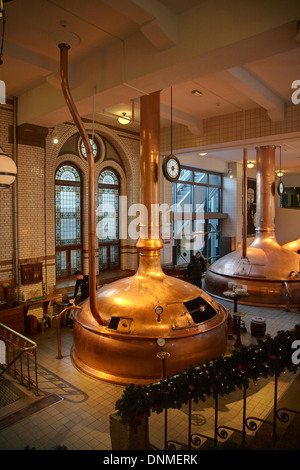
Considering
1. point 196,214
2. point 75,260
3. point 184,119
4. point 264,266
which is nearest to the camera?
point 184,119

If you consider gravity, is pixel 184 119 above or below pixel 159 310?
above

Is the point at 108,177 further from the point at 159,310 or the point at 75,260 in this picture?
the point at 159,310

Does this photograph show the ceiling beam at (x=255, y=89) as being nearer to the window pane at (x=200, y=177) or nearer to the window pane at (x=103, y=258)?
the window pane at (x=103, y=258)

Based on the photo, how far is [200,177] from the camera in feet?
51.6

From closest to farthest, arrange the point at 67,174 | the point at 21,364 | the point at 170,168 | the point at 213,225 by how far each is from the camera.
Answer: the point at 21,364
the point at 170,168
the point at 67,174
the point at 213,225

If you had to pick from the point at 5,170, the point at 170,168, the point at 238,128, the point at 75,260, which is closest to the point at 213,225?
the point at 238,128

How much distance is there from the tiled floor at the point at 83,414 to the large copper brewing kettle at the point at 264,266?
4329mm

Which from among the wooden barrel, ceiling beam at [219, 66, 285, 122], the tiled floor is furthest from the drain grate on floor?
ceiling beam at [219, 66, 285, 122]

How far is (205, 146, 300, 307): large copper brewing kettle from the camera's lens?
977cm

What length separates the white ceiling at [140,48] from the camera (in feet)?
13.1

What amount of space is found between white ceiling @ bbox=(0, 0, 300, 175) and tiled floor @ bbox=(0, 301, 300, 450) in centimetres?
471

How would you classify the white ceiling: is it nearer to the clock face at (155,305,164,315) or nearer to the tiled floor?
the clock face at (155,305,164,315)

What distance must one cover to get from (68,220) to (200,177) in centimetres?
794
